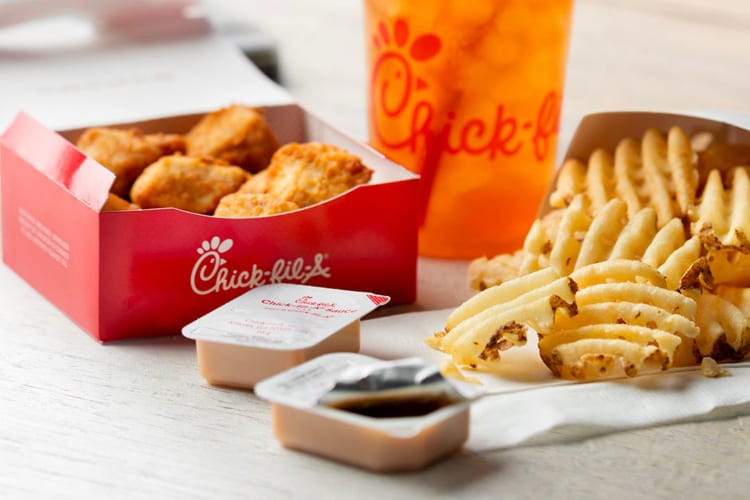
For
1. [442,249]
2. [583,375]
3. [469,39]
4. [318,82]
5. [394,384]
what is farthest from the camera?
[318,82]

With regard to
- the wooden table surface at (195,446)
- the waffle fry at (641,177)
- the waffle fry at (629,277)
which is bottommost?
the wooden table surface at (195,446)

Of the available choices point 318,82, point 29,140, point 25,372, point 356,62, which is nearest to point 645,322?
point 25,372

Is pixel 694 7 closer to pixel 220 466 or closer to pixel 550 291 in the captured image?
pixel 550 291

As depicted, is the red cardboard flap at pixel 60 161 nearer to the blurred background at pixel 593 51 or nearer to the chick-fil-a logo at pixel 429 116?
the chick-fil-a logo at pixel 429 116

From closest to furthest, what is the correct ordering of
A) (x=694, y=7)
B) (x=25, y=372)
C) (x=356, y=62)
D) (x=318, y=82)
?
(x=25, y=372)
(x=318, y=82)
(x=356, y=62)
(x=694, y=7)

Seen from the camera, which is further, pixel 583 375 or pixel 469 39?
pixel 469 39

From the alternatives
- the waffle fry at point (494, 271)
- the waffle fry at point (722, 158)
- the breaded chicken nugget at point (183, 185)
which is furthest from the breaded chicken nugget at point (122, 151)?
the waffle fry at point (722, 158)
